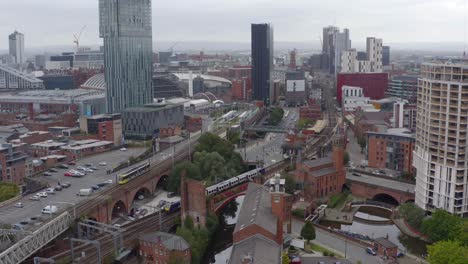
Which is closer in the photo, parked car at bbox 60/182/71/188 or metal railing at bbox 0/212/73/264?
metal railing at bbox 0/212/73/264

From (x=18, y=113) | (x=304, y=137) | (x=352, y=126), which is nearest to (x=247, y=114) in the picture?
(x=352, y=126)

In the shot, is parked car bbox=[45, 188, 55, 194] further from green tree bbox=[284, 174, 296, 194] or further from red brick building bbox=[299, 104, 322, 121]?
red brick building bbox=[299, 104, 322, 121]

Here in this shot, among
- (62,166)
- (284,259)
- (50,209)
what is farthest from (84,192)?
(284,259)

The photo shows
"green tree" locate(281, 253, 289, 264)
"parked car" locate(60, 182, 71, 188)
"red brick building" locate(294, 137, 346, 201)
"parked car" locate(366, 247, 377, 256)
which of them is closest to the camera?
"green tree" locate(281, 253, 289, 264)

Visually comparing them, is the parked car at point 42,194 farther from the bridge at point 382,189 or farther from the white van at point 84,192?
the bridge at point 382,189

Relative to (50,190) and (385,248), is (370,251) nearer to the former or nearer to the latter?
(385,248)

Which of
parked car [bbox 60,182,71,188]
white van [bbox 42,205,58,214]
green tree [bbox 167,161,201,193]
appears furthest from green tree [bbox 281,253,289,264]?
parked car [bbox 60,182,71,188]

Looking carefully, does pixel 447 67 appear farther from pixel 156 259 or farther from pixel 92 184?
pixel 92 184
